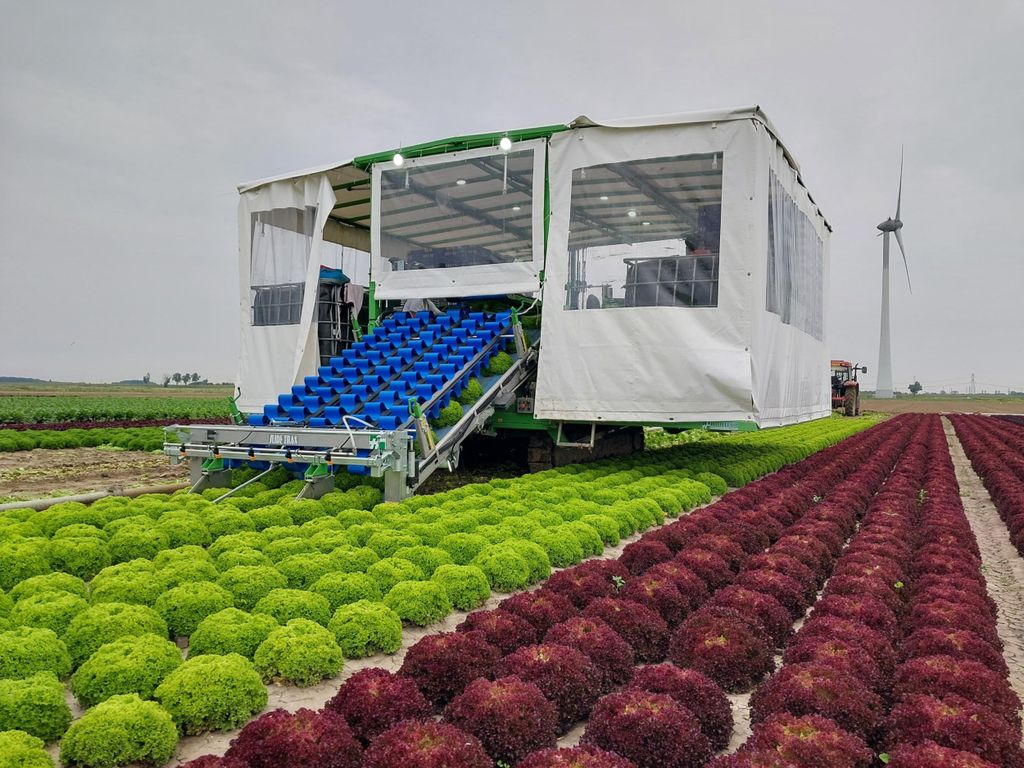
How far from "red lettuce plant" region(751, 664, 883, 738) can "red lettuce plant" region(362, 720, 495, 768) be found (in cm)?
172

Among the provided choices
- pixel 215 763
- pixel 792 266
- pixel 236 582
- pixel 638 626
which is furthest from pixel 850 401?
pixel 215 763

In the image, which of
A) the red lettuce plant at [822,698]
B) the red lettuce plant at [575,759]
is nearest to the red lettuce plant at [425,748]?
the red lettuce plant at [575,759]

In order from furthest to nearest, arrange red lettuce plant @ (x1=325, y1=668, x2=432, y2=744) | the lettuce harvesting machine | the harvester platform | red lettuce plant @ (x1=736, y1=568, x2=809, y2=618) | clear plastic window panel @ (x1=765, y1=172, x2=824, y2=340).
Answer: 1. clear plastic window panel @ (x1=765, y1=172, x2=824, y2=340)
2. the lettuce harvesting machine
3. the harvester platform
4. red lettuce plant @ (x1=736, y1=568, x2=809, y2=618)
5. red lettuce plant @ (x1=325, y1=668, x2=432, y2=744)

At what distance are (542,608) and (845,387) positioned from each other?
51.4 meters

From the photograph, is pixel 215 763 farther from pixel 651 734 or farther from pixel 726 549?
pixel 726 549

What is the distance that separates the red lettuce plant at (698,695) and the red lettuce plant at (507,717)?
0.63 metres

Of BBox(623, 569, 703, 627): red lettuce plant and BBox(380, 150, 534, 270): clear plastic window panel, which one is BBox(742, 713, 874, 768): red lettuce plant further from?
BBox(380, 150, 534, 270): clear plastic window panel

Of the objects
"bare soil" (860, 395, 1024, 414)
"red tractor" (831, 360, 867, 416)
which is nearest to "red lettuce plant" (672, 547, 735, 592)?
"red tractor" (831, 360, 867, 416)

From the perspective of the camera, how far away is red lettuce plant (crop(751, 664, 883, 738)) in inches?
159

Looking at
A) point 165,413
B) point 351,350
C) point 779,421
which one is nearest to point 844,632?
point 779,421

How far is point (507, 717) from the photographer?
3816mm

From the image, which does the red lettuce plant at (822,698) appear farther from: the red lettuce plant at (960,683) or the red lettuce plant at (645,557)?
the red lettuce plant at (645,557)

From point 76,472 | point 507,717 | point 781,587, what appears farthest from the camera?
point 76,472

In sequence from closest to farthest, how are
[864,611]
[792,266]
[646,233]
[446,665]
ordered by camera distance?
1. [446,665]
2. [864,611]
3. [646,233]
4. [792,266]
